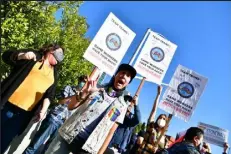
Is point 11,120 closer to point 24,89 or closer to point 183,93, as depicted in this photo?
point 24,89

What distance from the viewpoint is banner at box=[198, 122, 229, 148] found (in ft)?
32.1

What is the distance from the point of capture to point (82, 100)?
400 cm

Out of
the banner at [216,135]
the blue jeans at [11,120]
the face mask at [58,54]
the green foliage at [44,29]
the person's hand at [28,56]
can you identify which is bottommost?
the blue jeans at [11,120]

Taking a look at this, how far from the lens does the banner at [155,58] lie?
7.87 metres

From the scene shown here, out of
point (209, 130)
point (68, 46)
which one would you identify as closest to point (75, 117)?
point (209, 130)

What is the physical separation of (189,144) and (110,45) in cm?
355

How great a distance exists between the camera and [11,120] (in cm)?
418

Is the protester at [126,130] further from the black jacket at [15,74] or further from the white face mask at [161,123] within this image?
the white face mask at [161,123]

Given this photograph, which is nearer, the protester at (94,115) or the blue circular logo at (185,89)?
the protester at (94,115)

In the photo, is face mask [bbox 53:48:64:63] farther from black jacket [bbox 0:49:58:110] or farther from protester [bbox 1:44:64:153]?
black jacket [bbox 0:49:58:110]

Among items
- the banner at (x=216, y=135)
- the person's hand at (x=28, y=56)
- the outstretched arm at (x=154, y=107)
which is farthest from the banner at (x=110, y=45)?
the banner at (x=216, y=135)

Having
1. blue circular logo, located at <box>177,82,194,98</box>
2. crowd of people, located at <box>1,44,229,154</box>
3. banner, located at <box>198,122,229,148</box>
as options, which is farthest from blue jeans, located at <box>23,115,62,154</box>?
banner, located at <box>198,122,229,148</box>

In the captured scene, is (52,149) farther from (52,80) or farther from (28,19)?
(28,19)

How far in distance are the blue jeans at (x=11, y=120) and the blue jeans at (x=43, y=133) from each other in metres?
1.21
